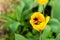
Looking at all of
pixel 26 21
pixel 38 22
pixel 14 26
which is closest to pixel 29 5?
pixel 26 21

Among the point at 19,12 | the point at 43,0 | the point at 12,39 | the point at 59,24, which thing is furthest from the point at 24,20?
the point at 43,0

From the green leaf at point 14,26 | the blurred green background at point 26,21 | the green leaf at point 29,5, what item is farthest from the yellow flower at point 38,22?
the green leaf at point 29,5

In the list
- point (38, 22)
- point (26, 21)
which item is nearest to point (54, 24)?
point (26, 21)

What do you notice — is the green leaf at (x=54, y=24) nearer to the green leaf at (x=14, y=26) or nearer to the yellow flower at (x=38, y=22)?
the green leaf at (x=14, y=26)

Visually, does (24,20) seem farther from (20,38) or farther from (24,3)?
(20,38)

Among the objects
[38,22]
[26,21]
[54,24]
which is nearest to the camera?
[38,22]

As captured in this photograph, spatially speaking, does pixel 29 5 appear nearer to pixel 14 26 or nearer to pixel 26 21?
pixel 26 21

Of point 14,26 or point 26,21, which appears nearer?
point 14,26

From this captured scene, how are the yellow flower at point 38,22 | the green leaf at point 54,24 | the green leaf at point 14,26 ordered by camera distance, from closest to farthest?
the yellow flower at point 38,22, the green leaf at point 54,24, the green leaf at point 14,26

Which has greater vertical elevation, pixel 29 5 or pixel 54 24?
pixel 29 5

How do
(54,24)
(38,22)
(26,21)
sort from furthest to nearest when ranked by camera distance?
(26,21) < (54,24) < (38,22)

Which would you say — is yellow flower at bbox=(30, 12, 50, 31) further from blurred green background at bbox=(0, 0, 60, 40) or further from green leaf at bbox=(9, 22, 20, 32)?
green leaf at bbox=(9, 22, 20, 32)
